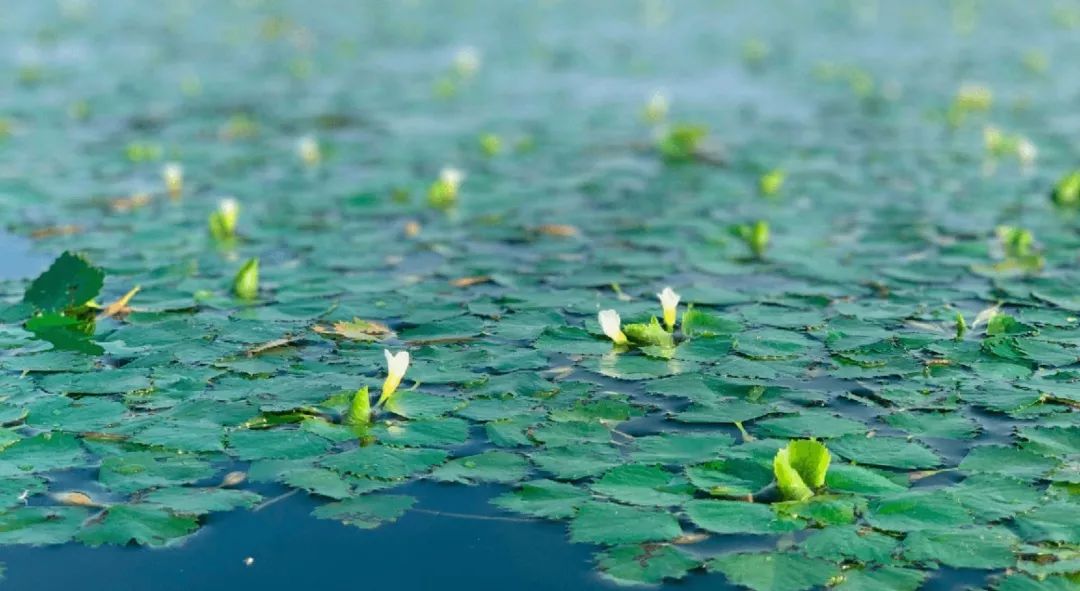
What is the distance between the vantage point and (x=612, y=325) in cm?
432

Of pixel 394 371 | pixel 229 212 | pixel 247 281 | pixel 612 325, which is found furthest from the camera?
pixel 229 212

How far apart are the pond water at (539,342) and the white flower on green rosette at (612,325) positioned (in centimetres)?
6

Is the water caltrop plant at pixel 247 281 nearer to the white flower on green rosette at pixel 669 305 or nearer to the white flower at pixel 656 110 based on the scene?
the white flower on green rosette at pixel 669 305

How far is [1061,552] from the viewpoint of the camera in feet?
9.68

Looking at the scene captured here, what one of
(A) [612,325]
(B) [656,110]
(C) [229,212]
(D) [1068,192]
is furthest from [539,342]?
(B) [656,110]

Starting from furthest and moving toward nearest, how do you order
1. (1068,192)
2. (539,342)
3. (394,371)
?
(1068,192) < (539,342) < (394,371)

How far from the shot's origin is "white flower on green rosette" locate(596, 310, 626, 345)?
4.28m

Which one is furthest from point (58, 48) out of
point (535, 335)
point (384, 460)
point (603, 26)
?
point (384, 460)

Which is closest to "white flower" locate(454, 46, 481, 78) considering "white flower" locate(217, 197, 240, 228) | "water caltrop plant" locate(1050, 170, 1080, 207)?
"white flower" locate(217, 197, 240, 228)

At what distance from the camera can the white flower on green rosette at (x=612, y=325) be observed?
14.0 ft

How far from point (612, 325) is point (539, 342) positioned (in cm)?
31

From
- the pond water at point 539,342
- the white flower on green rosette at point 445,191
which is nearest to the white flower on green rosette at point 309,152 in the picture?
the pond water at point 539,342

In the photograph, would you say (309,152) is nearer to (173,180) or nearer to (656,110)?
(173,180)

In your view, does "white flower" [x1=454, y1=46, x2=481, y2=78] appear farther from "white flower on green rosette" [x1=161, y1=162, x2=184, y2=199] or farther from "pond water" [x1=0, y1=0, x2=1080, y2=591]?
"white flower on green rosette" [x1=161, y1=162, x2=184, y2=199]
